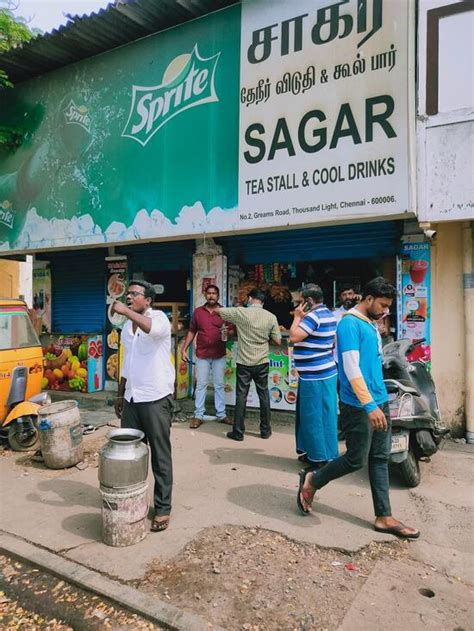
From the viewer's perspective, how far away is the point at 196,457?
17.8ft

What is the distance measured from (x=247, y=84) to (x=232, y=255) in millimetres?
2675

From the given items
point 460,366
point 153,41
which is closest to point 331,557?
point 460,366

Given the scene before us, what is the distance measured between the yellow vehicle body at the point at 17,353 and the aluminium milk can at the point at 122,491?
2776mm

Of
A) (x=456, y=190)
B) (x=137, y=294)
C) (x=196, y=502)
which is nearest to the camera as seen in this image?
(x=137, y=294)

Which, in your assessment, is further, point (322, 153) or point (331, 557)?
point (322, 153)

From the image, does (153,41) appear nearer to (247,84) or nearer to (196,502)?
(247,84)

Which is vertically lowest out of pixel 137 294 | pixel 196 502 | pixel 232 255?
pixel 196 502

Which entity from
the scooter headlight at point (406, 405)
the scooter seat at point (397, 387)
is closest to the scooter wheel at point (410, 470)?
the scooter headlight at point (406, 405)

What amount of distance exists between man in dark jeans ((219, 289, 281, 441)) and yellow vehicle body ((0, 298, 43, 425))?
256 cm

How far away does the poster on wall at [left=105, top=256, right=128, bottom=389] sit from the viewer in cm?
922

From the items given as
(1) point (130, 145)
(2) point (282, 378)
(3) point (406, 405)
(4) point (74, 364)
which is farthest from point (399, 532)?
(4) point (74, 364)

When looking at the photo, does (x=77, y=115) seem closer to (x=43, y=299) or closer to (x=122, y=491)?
(x=43, y=299)

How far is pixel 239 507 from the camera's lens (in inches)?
159

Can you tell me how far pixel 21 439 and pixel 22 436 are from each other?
39 millimetres
